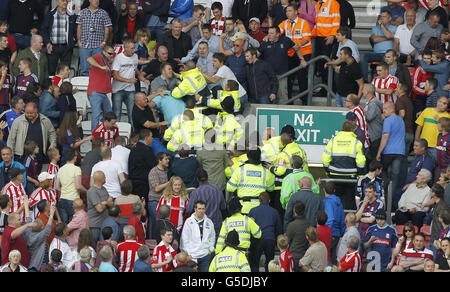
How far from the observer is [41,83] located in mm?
18719

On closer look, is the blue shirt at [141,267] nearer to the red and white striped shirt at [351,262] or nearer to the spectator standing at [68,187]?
the spectator standing at [68,187]

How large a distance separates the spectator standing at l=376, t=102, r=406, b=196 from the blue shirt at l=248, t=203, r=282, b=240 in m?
3.00

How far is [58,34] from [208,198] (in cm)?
610

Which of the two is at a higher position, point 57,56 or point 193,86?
point 57,56

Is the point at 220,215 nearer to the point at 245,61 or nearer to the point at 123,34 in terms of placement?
the point at 245,61

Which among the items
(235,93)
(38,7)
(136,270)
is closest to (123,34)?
(38,7)

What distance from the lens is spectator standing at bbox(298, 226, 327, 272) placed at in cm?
1473

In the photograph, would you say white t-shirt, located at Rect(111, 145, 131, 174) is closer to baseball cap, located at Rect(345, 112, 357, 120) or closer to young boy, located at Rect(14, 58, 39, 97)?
young boy, located at Rect(14, 58, 39, 97)

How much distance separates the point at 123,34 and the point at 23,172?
497 centimetres

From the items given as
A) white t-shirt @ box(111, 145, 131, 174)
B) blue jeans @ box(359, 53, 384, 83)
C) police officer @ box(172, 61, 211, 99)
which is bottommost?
white t-shirt @ box(111, 145, 131, 174)

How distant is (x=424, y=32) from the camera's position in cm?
1966

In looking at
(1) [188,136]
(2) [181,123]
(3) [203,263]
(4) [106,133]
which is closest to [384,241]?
(3) [203,263]

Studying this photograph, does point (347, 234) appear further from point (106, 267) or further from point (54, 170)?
point (54, 170)

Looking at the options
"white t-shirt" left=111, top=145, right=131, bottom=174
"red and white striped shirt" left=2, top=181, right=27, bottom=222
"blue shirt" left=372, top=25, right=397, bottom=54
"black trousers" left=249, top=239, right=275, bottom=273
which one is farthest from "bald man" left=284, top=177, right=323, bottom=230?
"blue shirt" left=372, top=25, right=397, bottom=54
